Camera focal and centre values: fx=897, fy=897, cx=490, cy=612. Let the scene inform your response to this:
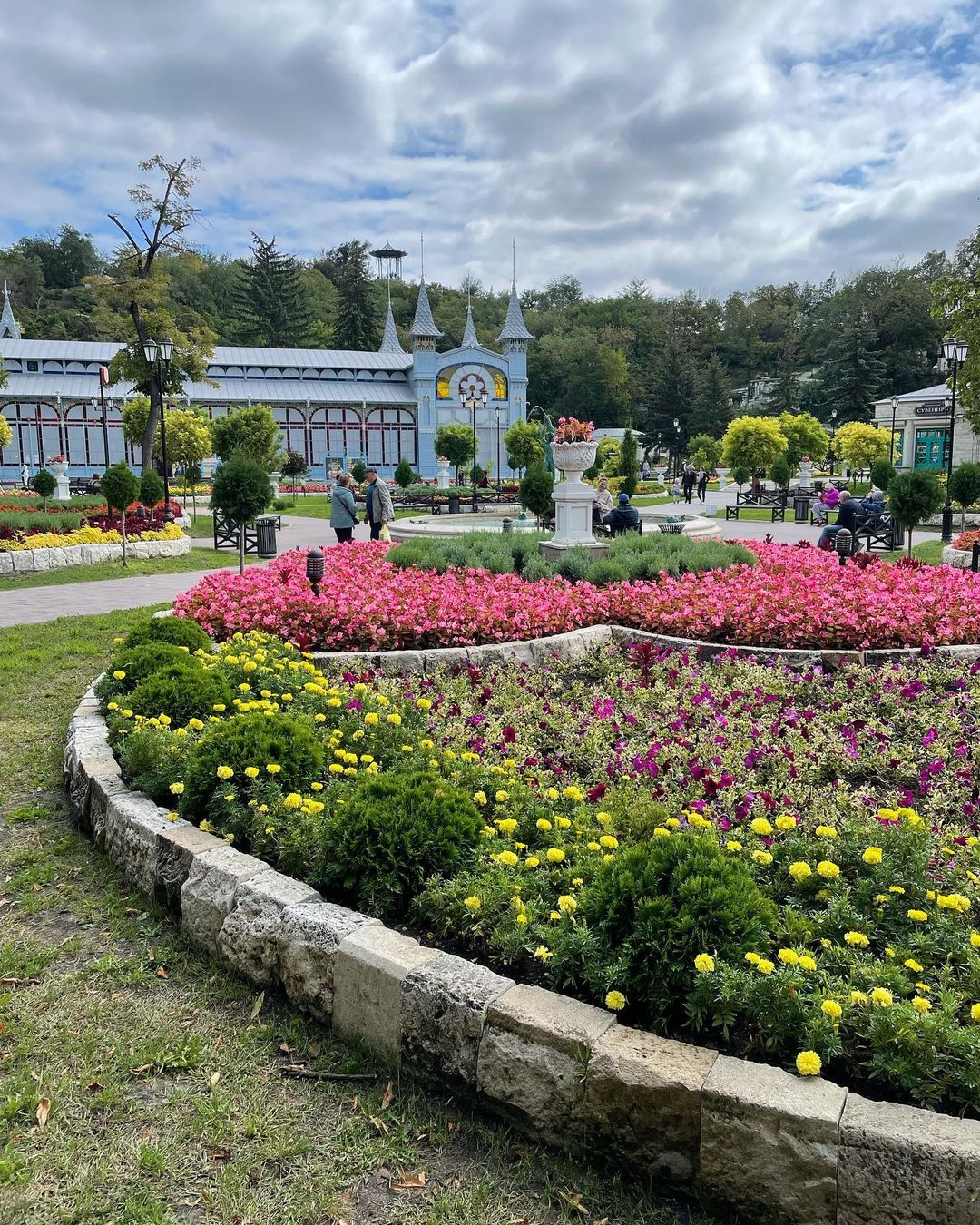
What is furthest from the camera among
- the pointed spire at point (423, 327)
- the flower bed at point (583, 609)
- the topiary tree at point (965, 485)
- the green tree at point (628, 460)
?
the pointed spire at point (423, 327)

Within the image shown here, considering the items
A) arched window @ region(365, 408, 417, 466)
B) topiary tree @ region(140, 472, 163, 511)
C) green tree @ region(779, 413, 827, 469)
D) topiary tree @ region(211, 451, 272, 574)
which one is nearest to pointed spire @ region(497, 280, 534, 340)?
arched window @ region(365, 408, 417, 466)

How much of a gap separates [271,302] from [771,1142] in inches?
2723

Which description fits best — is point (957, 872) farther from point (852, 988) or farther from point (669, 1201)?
point (669, 1201)

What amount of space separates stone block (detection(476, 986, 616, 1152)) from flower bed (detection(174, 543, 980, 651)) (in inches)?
180

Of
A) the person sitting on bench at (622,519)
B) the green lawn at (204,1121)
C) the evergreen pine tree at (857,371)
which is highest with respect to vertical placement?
the evergreen pine tree at (857,371)

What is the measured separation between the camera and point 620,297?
76.7 m

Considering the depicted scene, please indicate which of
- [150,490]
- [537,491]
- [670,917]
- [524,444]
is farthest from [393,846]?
[524,444]

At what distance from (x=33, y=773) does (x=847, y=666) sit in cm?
540

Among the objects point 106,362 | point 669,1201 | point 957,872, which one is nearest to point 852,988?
point 669,1201

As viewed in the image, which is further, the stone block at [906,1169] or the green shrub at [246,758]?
the green shrub at [246,758]

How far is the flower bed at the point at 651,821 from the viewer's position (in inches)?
94.8

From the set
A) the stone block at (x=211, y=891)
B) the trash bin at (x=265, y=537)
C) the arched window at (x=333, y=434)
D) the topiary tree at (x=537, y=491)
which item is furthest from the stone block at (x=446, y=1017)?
the arched window at (x=333, y=434)

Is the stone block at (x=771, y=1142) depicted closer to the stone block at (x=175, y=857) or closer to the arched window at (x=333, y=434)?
the stone block at (x=175, y=857)

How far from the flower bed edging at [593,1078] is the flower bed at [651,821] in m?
0.14
